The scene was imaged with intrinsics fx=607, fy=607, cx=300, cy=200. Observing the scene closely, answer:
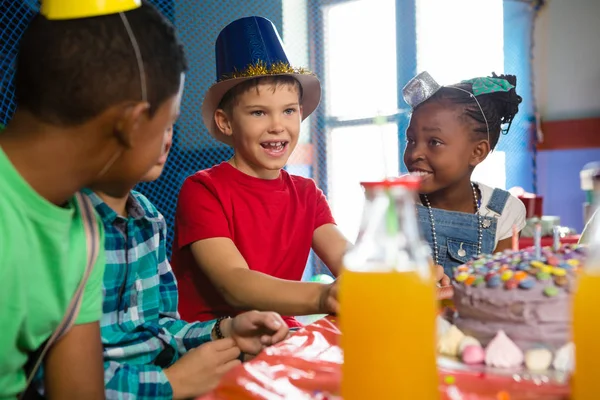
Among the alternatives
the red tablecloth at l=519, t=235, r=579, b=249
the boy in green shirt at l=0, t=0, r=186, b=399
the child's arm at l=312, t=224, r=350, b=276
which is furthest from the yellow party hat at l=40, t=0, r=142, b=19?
the red tablecloth at l=519, t=235, r=579, b=249

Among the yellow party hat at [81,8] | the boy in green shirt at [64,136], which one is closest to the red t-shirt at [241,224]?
the boy in green shirt at [64,136]

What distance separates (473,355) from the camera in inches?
26.7

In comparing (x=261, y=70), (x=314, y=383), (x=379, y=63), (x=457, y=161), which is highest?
(x=379, y=63)

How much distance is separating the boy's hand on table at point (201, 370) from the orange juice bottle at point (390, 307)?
523mm

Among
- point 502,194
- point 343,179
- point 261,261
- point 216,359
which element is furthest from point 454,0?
point 216,359

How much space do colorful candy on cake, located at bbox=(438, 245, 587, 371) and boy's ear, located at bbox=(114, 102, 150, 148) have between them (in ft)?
1.51

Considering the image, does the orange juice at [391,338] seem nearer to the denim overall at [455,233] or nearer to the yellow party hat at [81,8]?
the yellow party hat at [81,8]

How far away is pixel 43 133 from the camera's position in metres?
0.77

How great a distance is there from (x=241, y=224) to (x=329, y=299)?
53cm

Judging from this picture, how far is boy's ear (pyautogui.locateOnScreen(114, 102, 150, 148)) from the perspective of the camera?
0.76 metres

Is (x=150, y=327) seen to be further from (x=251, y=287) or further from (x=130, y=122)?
(x=130, y=122)

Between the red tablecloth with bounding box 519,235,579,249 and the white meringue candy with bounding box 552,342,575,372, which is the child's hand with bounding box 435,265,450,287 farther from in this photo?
the red tablecloth with bounding box 519,235,579,249

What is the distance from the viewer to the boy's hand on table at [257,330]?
35.4 inches

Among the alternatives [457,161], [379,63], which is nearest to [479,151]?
[457,161]
